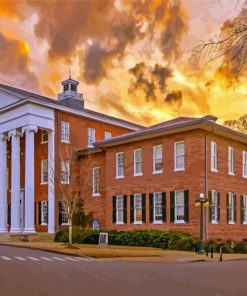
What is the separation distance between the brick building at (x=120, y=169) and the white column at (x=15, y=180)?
9cm

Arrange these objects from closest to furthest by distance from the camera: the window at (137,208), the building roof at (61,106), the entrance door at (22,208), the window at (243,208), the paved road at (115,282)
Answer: the paved road at (115,282)
the window at (137,208)
the window at (243,208)
the building roof at (61,106)
the entrance door at (22,208)

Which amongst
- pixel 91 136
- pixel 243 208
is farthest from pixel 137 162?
pixel 91 136

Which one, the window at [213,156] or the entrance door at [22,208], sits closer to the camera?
the window at [213,156]

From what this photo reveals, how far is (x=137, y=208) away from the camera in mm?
39594

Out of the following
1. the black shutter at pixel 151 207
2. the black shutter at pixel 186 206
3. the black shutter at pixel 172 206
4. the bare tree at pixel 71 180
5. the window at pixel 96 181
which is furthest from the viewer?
the window at pixel 96 181

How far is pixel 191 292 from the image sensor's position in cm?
1280

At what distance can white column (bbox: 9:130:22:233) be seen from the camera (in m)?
46.6

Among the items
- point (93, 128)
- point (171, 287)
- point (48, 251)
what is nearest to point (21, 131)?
point (93, 128)

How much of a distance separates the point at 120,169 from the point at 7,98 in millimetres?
14091

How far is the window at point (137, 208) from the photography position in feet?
129

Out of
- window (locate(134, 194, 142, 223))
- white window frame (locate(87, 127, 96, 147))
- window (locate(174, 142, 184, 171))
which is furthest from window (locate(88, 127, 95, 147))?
window (locate(174, 142, 184, 171))

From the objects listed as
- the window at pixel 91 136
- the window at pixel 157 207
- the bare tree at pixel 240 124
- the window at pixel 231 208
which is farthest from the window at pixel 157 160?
the bare tree at pixel 240 124

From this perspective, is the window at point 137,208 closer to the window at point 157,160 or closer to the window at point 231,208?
the window at point 157,160

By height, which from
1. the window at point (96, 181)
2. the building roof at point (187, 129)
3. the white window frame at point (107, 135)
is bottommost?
the window at point (96, 181)
